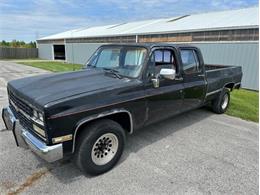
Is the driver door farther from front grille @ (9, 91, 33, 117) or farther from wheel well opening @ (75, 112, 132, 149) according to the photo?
front grille @ (9, 91, 33, 117)

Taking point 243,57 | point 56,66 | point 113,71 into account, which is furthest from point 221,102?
point 56,66

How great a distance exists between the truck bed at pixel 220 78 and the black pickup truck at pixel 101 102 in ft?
2.37

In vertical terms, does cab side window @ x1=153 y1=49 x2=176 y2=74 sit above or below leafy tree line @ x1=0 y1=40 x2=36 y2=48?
below

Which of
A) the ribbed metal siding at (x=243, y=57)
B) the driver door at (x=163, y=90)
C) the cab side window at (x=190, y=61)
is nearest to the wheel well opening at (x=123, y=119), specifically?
the driver door at (x=163, y=90)

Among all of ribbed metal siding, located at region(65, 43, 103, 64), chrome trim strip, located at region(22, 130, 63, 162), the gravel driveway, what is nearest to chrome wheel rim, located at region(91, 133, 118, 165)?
the gravel driveway

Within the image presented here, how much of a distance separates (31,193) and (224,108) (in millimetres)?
5522

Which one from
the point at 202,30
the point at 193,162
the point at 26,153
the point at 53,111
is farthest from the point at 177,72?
the point at 202,30

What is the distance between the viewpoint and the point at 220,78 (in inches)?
219

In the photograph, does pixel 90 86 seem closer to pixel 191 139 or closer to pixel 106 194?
pixel 106 194

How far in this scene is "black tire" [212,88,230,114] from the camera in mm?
5906

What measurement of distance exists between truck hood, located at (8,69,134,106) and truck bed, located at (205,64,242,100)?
2.70m

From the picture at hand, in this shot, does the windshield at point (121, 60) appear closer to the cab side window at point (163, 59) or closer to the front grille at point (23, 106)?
the cab side window at point (163, 59)

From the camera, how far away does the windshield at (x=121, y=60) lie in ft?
11.7

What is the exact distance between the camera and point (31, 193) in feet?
8.85
